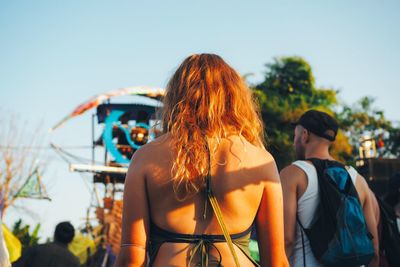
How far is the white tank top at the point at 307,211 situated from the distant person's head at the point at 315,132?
274 mm

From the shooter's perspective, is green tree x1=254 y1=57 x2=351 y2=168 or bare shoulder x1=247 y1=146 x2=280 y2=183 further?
green tree x1=254 y1=57 x2=351 y2=168

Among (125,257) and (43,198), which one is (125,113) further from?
(125,257)

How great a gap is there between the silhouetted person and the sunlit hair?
5866mm

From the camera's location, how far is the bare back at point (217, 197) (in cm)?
209

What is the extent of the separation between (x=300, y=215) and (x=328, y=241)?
0.24 metres

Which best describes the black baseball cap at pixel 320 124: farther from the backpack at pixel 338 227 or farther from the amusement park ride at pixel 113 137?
the amusement park ride at pixel 113 137

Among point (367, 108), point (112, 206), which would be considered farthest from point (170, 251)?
point (367, 108)

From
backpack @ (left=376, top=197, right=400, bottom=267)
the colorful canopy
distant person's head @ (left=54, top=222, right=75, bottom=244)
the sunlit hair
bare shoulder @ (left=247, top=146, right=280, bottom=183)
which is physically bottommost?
distant person's head @ (left=54, top=222, right=75, bottom=244)

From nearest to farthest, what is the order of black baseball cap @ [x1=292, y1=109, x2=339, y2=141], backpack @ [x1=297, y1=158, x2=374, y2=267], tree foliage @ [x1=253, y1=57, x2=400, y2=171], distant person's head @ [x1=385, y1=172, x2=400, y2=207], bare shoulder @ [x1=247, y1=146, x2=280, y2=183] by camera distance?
bare shoulder @ [x1=247, y1=146, x2=280, y2=183]
backpack @ [x1=297, y1=158, x2=374, y2=267]
black baseball cap @ [x1=292, y1=109, x2=339, y2=141]
distant person's head @ [x1=385, y1=172, x2=400, y2=207]
tree foliage @ [x1=253, y1=57, x2=400, y2=171]

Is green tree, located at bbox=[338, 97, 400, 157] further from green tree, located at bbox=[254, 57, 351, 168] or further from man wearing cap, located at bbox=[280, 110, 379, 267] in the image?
man wearing cap, located at bbox=[280, 110, 379, 267]

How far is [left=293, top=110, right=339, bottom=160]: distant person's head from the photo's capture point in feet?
12.8

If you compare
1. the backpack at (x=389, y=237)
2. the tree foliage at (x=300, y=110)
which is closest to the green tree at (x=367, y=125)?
the tree foliage at (x=300, y=110)

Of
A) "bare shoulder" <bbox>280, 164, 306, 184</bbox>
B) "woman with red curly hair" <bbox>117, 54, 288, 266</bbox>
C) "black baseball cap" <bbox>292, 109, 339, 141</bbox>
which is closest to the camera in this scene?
"woman with red curly hair" <bbox>117, 54, 288, 266</bbox>

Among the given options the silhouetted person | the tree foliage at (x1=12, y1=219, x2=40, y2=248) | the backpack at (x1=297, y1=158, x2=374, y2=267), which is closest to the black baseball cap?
the backpack at (x1=297, y1=158, x2=374, y2=267)
